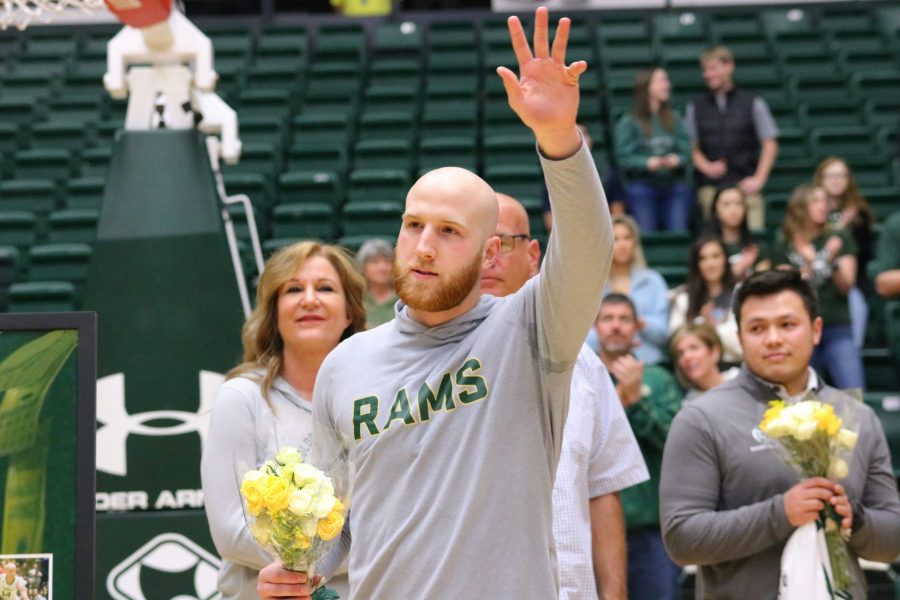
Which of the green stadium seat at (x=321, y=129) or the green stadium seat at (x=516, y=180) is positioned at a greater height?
the green stadium seat at (x=321, y=129)

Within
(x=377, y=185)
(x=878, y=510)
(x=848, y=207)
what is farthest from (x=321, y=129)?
(x=878, y=510)

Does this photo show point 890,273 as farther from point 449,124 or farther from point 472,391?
point 472,391

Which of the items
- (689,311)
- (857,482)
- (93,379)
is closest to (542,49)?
(93,379)

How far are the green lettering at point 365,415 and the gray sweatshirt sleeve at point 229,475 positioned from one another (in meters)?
0.74

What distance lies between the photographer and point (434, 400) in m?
2.25

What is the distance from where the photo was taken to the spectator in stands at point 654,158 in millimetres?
8969

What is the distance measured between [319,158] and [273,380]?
7.46 meters

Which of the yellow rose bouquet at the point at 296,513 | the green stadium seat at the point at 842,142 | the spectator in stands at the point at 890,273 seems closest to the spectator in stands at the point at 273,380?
the yellow rose bouquet at the point at 296,513

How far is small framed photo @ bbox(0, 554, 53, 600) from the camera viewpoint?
92.0 inches

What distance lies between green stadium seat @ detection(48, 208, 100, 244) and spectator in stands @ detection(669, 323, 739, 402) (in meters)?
5.24

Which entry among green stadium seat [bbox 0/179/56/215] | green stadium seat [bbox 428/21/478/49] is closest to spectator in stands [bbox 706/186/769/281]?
green stadium seat [bbox 0/179/56/215]

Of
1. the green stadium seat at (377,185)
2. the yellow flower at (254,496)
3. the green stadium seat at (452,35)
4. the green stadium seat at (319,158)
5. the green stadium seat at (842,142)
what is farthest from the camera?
the green stadium seat at (452,35)

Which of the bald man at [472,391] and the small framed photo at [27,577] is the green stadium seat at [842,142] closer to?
the bald man at [472,391]

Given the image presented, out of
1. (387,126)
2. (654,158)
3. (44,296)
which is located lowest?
(44,296)
